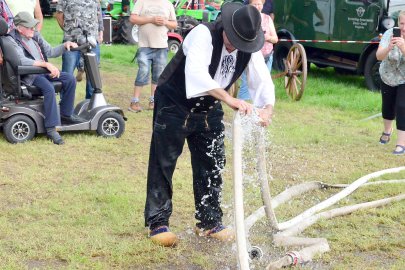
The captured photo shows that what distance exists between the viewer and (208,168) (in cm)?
486

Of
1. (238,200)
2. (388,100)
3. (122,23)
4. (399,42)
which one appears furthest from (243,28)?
(122,23)

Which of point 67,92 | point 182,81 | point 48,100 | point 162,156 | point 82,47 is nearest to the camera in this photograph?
point 182,81

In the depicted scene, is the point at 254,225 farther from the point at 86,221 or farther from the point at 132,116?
the point at 132,116

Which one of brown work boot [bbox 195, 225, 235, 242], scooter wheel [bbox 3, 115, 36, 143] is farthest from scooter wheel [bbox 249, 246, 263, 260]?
scooter wheel [bbox 3, 115, 36, 143]

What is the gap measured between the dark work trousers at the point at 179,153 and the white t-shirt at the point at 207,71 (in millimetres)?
347

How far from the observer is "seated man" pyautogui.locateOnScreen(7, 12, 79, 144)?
7.37 meters

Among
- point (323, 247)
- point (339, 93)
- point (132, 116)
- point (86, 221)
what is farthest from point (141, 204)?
point (339, 93)

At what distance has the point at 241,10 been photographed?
425 centimetres

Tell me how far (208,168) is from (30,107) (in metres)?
3.33

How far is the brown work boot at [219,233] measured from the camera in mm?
4926

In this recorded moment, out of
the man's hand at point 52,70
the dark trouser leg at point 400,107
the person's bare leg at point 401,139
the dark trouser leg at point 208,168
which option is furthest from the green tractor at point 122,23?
the dark trouser leg at point 208,168

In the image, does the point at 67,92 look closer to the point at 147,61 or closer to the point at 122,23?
the point at 147,61

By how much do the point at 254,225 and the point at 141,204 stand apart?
981 millimetres

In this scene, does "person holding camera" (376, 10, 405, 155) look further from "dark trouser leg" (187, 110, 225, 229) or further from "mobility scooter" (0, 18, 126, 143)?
"dark trouser leg" (187, 110, 225, 229)
